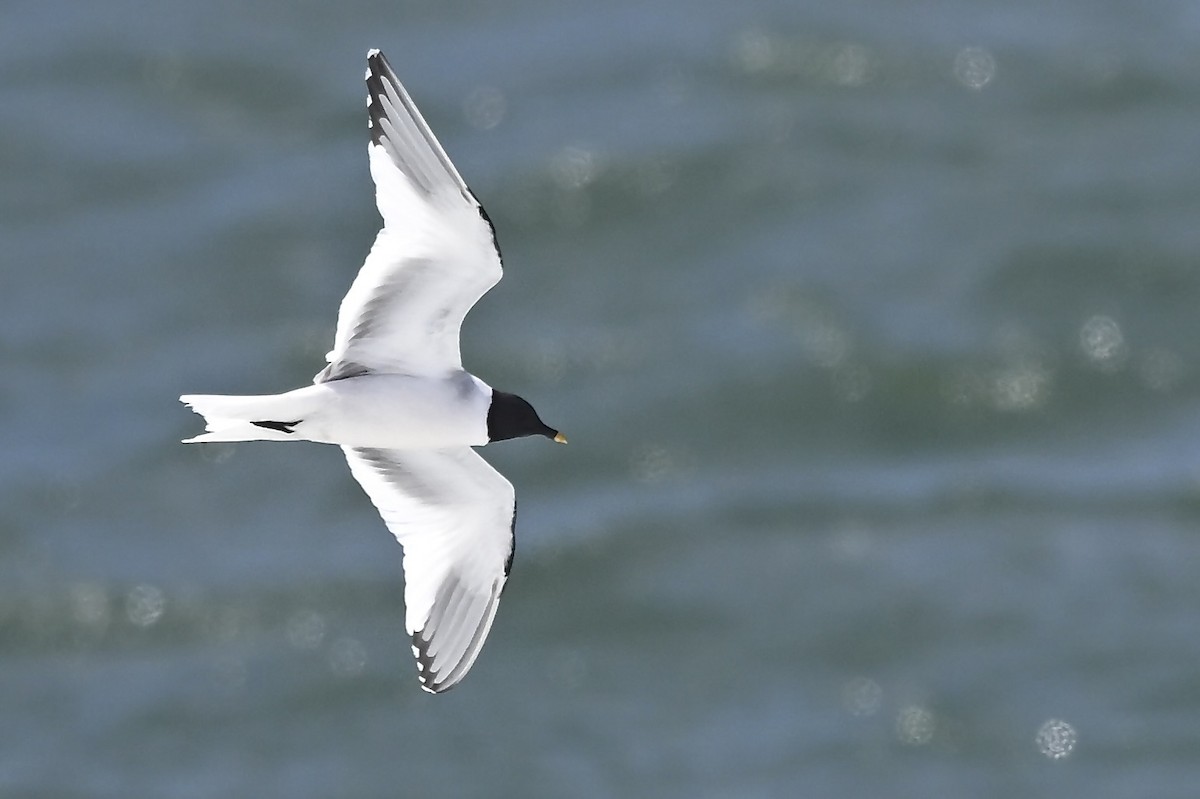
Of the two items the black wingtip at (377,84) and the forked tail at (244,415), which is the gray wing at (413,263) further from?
the forked tail at (244,415)

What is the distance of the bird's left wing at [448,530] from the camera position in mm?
10703

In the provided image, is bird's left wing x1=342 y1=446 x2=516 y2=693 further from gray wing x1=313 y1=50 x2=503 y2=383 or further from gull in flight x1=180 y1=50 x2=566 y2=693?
gray wing x1=313 y1=50 x2=503 y2=383

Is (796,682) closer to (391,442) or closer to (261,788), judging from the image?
(261,788)

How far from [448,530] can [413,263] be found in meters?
1.69

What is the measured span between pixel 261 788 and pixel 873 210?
11.2 metres

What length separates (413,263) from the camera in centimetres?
975

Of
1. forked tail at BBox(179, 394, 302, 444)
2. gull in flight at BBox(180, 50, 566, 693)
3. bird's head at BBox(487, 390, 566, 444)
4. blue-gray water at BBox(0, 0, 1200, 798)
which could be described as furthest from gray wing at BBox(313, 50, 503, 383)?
blue-gray water at BBox(0, 0, 1200, 798)

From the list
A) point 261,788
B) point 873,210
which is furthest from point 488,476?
point 873,210

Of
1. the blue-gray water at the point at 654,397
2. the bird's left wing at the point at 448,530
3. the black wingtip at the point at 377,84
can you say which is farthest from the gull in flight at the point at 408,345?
the blue-gray water at the point at 654,397

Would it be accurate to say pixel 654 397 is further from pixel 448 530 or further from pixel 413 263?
pixel 413 263

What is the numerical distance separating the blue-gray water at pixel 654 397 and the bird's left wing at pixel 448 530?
12.5 m

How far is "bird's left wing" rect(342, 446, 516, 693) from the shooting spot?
1070 centimetres

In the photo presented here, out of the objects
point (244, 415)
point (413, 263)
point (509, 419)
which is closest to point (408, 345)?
point (413, 263)

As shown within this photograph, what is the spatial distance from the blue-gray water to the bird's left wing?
12549mm
